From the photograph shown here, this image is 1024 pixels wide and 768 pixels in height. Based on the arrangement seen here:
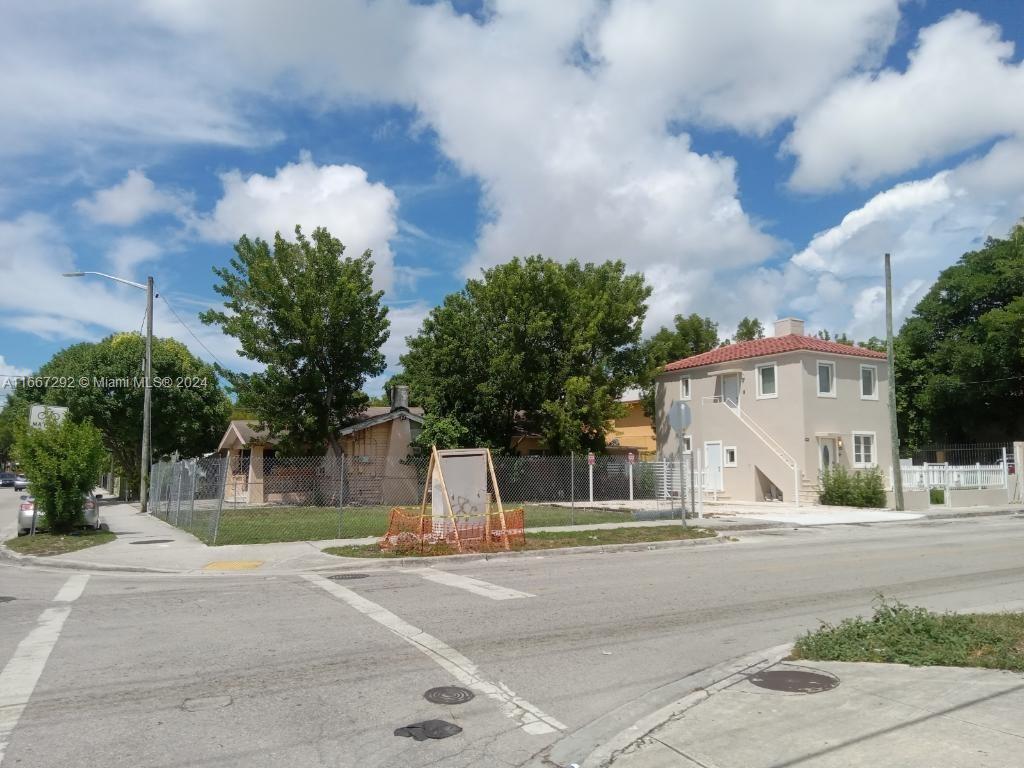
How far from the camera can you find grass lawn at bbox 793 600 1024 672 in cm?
663

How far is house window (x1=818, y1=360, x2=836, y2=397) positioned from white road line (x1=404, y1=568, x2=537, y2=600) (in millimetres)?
24602

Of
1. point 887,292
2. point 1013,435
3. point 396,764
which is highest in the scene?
point 887,292

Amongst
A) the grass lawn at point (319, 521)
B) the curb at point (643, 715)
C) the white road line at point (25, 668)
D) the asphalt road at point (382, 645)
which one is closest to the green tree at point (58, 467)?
the grass lawn at point (319, 521)

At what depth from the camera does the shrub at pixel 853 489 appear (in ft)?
95.8

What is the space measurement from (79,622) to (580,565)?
7898 mm

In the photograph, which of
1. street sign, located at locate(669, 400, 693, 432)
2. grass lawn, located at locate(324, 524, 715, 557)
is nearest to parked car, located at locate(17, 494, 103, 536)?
grass lawn, located at locate(324, 524, 715, 557)

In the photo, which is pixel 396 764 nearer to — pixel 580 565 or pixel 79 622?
pixel 79 622

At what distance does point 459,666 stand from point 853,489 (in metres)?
25.7

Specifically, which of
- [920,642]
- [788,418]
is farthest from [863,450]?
[920,642]

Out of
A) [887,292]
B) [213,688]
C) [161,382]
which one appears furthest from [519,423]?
[213,688]

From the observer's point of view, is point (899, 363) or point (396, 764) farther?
point (899, 363)

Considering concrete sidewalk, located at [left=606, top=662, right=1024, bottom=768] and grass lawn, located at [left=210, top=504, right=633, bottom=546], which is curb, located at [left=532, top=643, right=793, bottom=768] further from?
grass lawn, located at [left=210, top=504, right=633, bottom=546]

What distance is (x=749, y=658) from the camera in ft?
23.6

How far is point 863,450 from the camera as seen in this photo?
3506 cm
